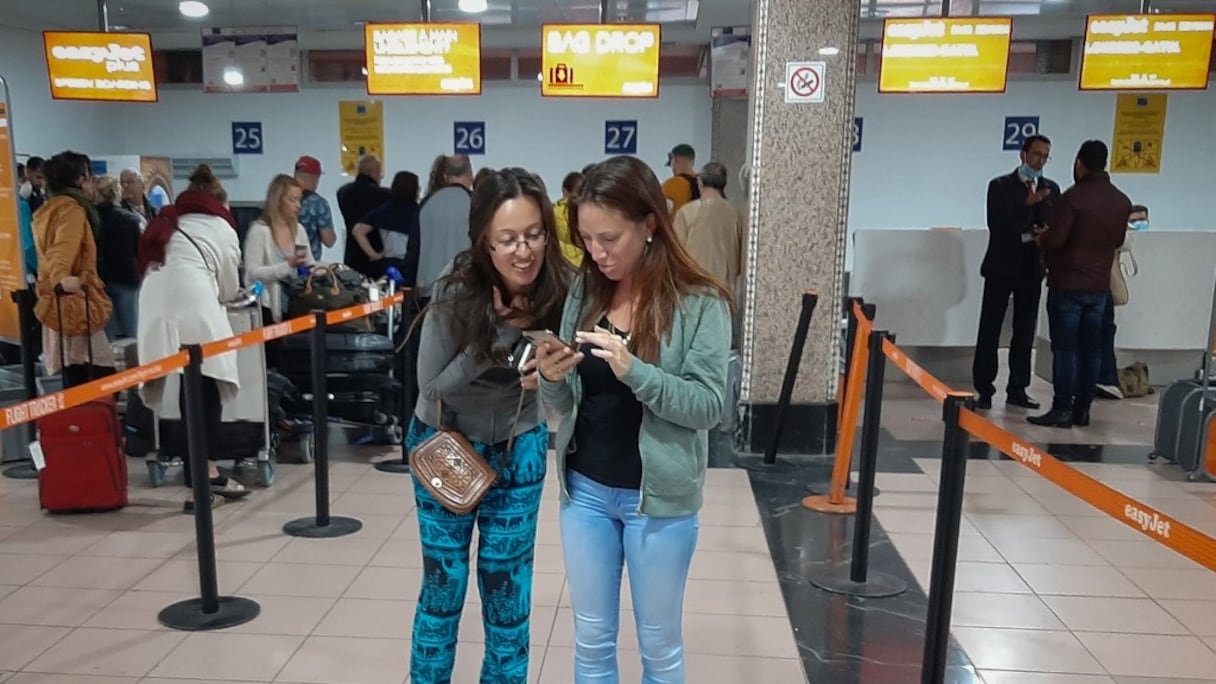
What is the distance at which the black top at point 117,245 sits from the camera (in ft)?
20.6

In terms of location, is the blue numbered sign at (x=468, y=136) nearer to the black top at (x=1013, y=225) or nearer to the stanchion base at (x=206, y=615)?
the black top at (x=1013, y=225)

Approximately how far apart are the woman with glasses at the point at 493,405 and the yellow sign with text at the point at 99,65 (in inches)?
296

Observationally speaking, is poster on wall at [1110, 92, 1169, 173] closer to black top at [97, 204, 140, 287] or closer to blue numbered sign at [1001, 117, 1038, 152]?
blue numbered sign at [1001, 117, 1038, 152]

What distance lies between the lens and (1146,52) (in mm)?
7375

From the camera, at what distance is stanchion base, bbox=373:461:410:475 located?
516cm

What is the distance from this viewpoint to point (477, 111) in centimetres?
1168

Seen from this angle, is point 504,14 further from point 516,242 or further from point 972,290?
point 516,242

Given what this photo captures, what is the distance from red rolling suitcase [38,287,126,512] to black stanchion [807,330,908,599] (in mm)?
3260

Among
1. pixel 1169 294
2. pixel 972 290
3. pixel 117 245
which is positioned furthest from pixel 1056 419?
pixel 117 245

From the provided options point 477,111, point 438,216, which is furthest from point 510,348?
point 477,111

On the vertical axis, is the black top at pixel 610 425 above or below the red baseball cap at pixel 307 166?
below

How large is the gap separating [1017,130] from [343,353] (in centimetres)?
900

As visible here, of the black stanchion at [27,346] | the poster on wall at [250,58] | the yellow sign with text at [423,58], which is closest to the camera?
the black stanchion at [27,346]

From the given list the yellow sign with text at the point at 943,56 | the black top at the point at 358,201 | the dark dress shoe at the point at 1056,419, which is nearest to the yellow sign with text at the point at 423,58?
the black top at the point at 358,201
